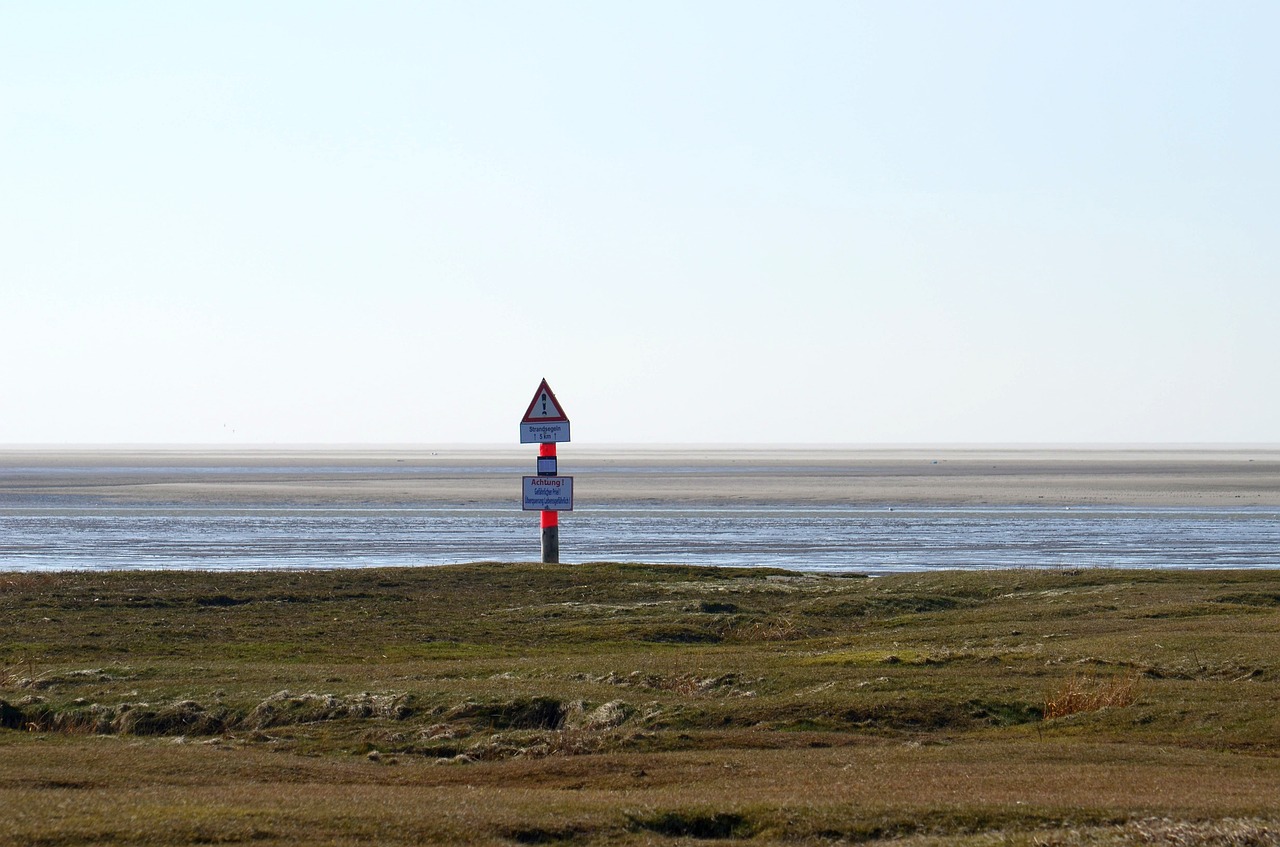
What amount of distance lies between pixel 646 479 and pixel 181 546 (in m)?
72.0

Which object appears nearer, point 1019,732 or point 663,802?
point 663,802

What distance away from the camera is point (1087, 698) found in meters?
13.0

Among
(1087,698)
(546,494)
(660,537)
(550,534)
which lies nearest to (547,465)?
(546,494)

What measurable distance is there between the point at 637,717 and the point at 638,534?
35.6 meters

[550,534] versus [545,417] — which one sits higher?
[545,417]

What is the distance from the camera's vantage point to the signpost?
28.5 m

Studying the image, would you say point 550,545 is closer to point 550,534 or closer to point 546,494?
point 550,534

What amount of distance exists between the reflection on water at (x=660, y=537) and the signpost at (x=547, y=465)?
758 centimetres

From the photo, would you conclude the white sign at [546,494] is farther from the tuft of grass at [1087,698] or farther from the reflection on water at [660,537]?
the tuft of grass at [1087,698]

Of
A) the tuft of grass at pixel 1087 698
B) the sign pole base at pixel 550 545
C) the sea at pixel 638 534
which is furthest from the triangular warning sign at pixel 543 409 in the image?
the tuft of grass at pixel 1087 698

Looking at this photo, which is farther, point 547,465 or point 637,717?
point 547,465

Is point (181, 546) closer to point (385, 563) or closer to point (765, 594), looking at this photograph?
point (385, 563)

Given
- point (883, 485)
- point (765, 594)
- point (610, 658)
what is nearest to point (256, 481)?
point (883, 485)

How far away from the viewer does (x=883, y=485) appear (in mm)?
100312
